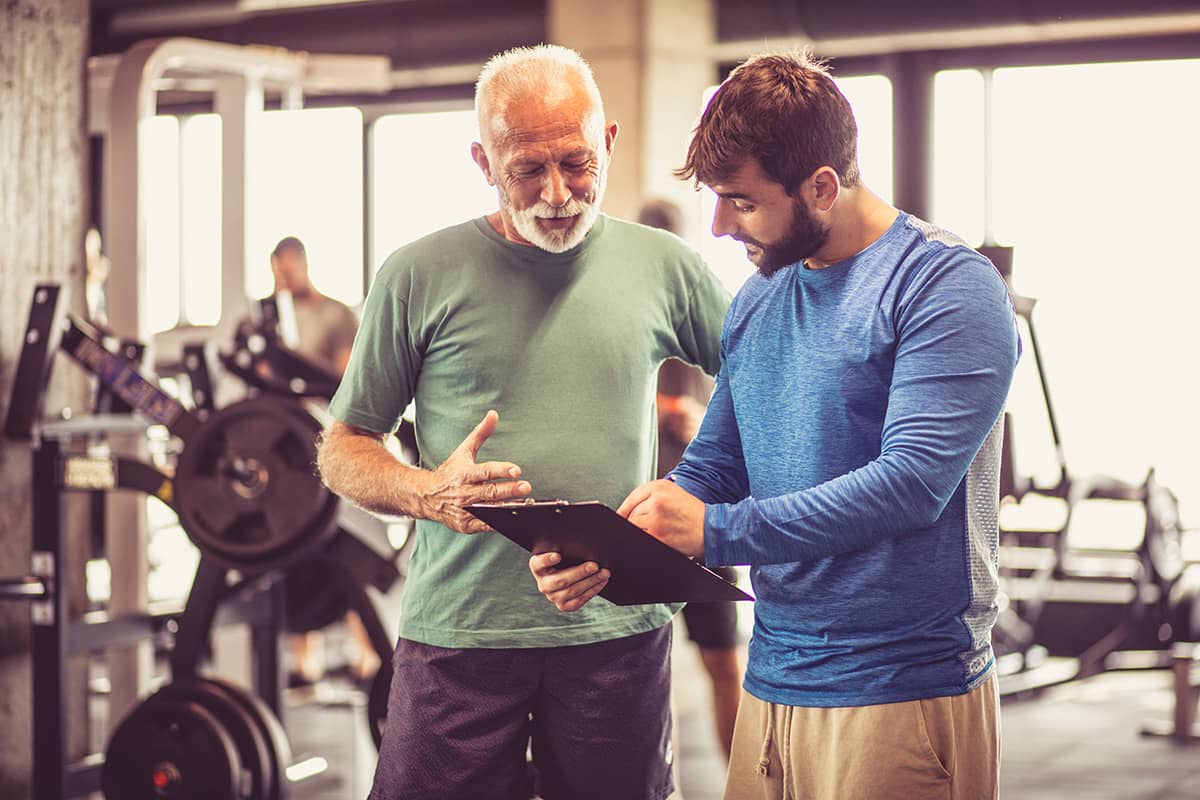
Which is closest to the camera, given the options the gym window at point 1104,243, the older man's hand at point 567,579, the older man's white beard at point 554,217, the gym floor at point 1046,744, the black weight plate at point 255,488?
the older man's hand at point 567,579

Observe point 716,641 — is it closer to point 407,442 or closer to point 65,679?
point 407,442

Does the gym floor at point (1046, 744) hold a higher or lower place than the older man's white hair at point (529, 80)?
lower

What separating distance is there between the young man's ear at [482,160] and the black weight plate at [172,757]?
6.44 ft

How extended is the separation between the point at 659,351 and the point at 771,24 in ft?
15.8

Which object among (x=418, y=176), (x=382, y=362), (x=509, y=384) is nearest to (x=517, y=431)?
(x=509, y=384)

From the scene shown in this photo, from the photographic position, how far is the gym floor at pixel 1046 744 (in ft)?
13.7

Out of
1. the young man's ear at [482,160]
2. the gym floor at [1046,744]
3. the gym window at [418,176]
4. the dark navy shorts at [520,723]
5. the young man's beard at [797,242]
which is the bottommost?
the gym floor at [1046,744]

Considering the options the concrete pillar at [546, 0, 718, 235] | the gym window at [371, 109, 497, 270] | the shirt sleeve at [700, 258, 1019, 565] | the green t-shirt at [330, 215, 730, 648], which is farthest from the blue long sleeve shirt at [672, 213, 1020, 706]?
the gym window at [371, 109, 497, 270]

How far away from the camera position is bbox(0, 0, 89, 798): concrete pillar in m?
3.85

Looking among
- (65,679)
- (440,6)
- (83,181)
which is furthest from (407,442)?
(440,6)

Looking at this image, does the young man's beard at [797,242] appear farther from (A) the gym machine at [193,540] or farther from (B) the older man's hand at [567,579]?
(A) the gym machine at [193,540]

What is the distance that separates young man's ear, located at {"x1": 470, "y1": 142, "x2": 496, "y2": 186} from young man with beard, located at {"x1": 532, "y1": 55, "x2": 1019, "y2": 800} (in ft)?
1.46

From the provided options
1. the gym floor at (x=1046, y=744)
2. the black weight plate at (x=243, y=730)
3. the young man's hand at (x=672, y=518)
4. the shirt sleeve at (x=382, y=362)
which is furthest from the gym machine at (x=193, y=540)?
the young man's hand at (x=672, y=518)

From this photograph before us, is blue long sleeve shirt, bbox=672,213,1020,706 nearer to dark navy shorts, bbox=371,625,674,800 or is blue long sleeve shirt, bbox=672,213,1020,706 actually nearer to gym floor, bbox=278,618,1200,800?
dark navy shorts, bbox=371,625,674,800
